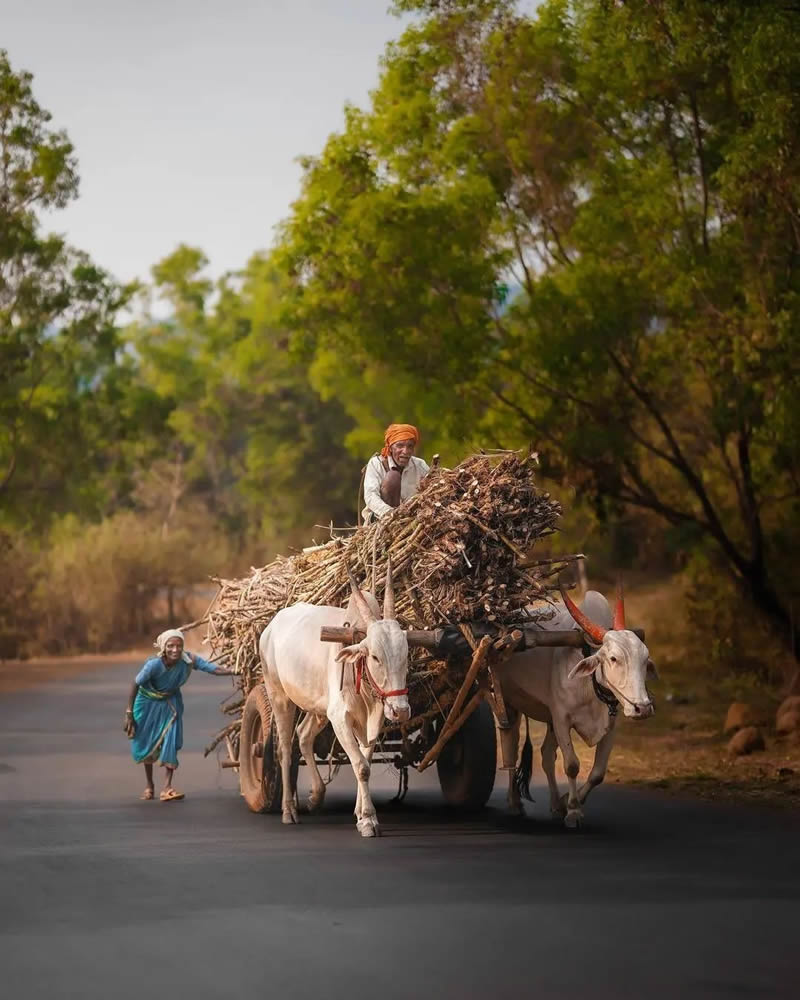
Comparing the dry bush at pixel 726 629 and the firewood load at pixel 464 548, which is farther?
the dry bush at pixel 726 629

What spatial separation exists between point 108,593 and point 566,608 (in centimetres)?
3700

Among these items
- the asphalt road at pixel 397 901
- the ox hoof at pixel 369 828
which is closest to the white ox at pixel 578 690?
the asphalt road at pixel 397 901

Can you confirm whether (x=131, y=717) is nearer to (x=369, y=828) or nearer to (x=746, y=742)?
(x=369, y=828)

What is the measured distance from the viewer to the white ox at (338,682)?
11.9 metres

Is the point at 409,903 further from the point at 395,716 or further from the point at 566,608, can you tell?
the point at 566,608

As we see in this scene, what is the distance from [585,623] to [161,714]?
438 cm

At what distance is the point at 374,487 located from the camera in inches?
539

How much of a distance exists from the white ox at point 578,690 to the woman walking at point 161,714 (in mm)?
3079

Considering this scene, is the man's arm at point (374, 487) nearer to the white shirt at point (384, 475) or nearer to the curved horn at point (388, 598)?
Answer: the white shirt at point (384, 475)

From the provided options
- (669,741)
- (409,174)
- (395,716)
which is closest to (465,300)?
(409,174)

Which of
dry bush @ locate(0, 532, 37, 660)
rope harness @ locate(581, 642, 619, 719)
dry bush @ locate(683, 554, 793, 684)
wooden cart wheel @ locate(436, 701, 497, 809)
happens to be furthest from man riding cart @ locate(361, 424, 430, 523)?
dry bush @ locate(0, 532, 37, 660)

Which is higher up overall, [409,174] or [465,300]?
[409,174]

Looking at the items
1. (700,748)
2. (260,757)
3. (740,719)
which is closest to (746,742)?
(700,748)

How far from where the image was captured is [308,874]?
10.7 metres
